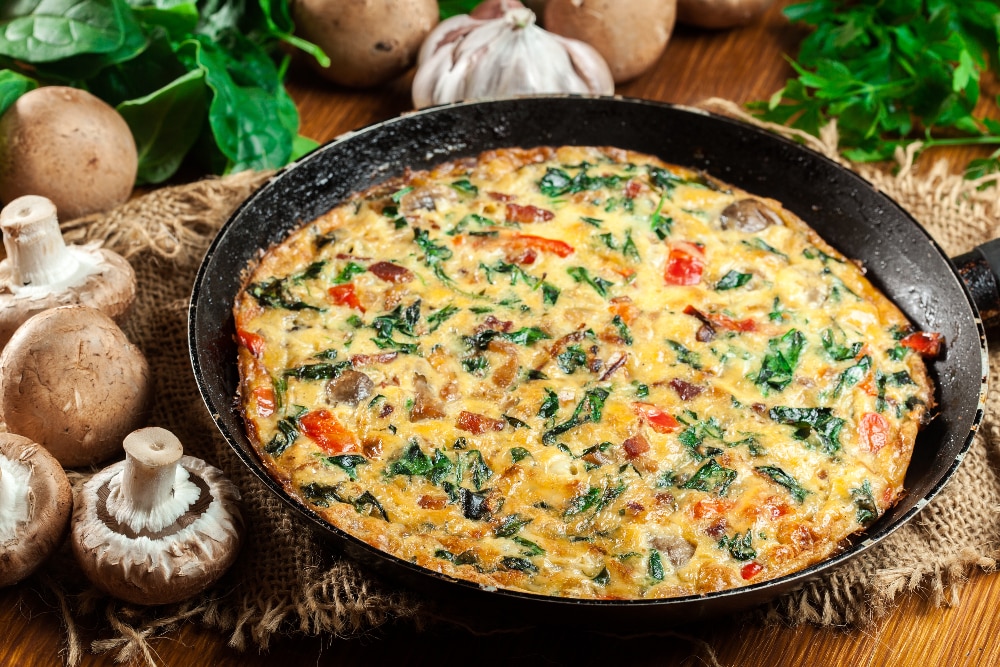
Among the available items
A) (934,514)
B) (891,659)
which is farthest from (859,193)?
(891,659)

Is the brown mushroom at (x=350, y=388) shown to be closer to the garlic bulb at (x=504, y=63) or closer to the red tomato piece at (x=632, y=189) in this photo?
the red tomato piece at (x=632, y=189)

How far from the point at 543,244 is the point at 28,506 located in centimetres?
204

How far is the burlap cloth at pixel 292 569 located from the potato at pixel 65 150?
31 cm

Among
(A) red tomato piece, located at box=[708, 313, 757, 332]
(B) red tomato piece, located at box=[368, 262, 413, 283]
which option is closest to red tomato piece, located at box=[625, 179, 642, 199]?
(A) red tomato piece, located at box=[708, 313, 757, 332]

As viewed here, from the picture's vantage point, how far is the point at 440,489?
10.8 feet

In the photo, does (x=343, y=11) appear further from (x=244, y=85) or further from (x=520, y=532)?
(x=520, y=532)

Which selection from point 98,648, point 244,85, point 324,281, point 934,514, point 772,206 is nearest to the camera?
point 98,648

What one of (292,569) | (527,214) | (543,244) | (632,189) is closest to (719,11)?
(632,189)

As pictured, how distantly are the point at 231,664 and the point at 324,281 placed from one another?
1443 mm

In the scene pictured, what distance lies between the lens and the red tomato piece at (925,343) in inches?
150

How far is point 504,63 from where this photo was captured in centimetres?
489

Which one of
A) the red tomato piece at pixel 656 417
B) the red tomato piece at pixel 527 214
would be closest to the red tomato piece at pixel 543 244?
the red tomato piece at pixel 527 214

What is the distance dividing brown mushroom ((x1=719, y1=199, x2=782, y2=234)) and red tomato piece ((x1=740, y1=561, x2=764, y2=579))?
1.58m

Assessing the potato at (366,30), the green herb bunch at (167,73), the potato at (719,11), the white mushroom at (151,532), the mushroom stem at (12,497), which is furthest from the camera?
the potato at (719,11)
